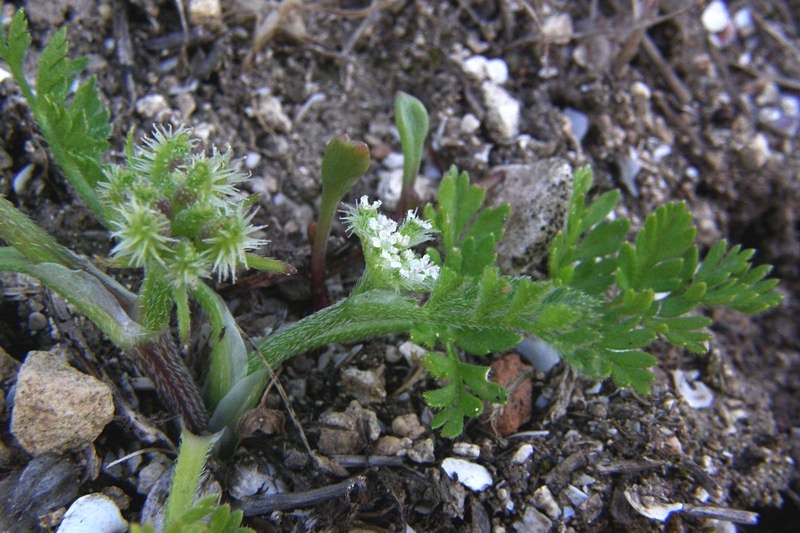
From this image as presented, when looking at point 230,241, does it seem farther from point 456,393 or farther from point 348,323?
point 456,393

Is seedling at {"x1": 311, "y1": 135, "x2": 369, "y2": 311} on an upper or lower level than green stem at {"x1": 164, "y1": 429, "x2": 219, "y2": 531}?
upper

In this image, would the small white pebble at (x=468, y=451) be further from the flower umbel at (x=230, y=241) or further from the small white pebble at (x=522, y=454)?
the flower umbel at (x=230, y=241)

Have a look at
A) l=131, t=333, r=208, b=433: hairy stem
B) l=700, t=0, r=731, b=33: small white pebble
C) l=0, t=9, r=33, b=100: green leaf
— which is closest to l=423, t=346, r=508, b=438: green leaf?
l=131, t=333, r=208, b=433: hairy stem

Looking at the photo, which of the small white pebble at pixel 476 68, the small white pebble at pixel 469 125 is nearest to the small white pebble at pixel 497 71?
the small white pebble at pixel 476 68

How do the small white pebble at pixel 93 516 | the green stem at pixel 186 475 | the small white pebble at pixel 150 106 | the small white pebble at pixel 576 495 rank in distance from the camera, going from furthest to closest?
the small white pebble at pixel 150 106, the small white pebble at pixel 576 495, the small white pebble at pixel 93 516, the green stem at pixel 186 475

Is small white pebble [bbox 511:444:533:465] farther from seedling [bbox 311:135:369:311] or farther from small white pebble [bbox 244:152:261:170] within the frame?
small white pebble [bbox 244:152:261:170]

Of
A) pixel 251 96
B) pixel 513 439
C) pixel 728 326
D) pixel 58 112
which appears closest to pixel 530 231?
pixel 513 439

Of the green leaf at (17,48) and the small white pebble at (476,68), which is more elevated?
the green leaf at (17,48)
